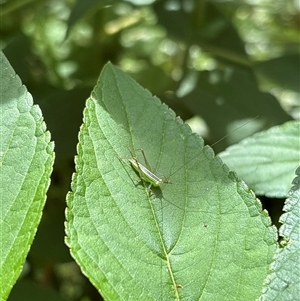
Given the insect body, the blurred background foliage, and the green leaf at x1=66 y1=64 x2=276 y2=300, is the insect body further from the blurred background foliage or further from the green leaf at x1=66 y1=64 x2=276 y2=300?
the blurred background foliage

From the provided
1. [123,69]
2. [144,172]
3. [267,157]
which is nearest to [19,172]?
[144,172]

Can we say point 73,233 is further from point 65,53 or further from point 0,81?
point 65,53

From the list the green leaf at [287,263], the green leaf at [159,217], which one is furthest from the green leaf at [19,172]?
the green leaf at [287,263]

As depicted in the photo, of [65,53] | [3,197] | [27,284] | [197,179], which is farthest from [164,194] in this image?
[65,53]

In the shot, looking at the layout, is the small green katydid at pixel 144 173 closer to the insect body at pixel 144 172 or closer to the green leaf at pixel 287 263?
the insect body at pixel 144 172

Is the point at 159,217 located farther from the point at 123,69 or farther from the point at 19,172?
the point at 123,69
